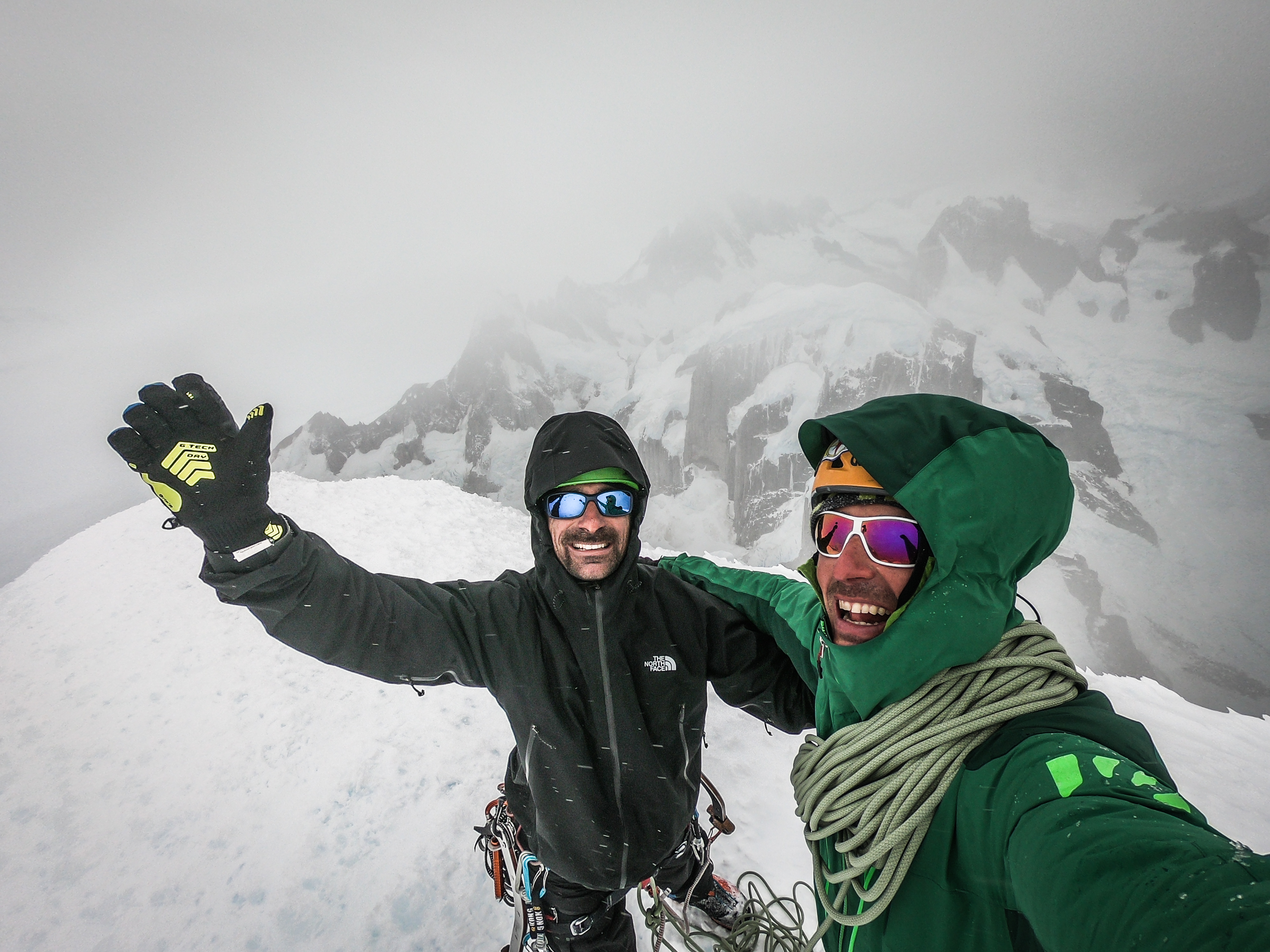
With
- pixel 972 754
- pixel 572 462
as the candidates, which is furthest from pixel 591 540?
pixel 972 754

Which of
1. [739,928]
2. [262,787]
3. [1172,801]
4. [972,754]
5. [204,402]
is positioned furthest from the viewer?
[262,787]

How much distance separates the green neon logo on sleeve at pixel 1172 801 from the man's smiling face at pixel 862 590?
60 centimetres

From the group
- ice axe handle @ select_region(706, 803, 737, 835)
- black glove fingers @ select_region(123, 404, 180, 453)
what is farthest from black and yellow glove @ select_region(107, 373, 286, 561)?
ice axe handle @ select_region(706, 803, 737, 835)

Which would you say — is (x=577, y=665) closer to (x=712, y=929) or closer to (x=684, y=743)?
(x=684, y=743)

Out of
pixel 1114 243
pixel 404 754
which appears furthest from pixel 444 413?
pixel 1114 243

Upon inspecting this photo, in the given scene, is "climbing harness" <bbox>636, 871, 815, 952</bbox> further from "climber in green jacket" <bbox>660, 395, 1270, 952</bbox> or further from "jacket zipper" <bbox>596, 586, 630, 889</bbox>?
"climber in green jacket" <bbox>660, 395, 1270, 952</bbox>

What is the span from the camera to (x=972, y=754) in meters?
1.17

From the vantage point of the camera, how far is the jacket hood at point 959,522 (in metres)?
1.18

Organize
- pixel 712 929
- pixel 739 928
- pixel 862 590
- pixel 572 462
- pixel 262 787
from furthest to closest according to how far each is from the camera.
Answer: pixel 262 787, pixel 712 929, pixel 739 928, pixel 572 462, pixel 862 590

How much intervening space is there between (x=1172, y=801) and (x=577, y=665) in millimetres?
1944

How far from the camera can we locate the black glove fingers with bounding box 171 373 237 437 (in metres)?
2.03

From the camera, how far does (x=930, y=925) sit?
1.17 meters

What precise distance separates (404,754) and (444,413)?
32093mm

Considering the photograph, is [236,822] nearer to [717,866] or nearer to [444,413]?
[717,866]
